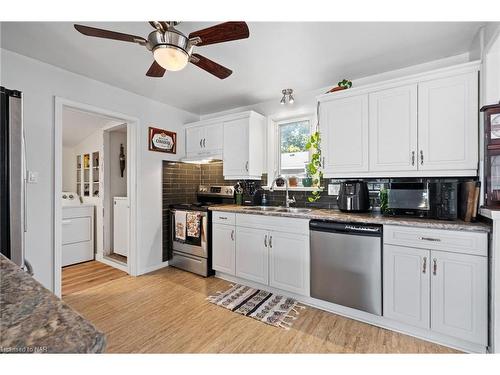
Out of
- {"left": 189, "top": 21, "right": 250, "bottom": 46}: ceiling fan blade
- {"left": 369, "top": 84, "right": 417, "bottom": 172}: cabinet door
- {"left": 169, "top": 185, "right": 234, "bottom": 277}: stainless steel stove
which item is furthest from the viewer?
{"left": 169, "top": 185, "right": 234, "bottom": 277}: stainless steel stove

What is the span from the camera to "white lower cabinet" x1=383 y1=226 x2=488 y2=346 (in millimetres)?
1594

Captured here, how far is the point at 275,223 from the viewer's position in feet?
8.18

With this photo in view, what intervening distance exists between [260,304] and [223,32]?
7.63 ft

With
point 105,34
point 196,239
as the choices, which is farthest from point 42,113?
point 196,239

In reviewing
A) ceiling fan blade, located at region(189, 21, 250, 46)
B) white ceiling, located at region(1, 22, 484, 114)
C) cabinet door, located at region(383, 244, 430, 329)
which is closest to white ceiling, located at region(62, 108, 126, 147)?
white ceiling, located at region(1, 22, 484, 114)

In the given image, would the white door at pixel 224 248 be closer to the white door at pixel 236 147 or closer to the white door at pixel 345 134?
the white door at pixel 236 147

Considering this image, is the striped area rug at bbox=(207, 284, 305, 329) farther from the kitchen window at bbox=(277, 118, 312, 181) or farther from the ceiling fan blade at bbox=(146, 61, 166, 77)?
the ceiling fan blade at bbox=(146, 61, 166, 77)

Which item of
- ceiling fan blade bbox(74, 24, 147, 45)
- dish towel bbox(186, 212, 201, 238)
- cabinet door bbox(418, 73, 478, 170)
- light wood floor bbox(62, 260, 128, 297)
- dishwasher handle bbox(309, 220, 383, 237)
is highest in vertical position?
ceiling fan blade bbox(74, 24, 147, 45)

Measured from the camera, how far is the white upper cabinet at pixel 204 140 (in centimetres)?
340

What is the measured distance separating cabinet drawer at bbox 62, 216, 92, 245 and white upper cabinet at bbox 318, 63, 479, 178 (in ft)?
12.2

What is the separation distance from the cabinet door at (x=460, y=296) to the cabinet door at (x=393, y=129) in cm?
82

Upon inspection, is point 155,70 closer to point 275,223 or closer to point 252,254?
point 275,223

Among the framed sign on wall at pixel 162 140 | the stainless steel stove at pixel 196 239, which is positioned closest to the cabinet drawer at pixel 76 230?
the stainless steel stove at pixel 196 239

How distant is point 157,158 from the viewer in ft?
11.1
